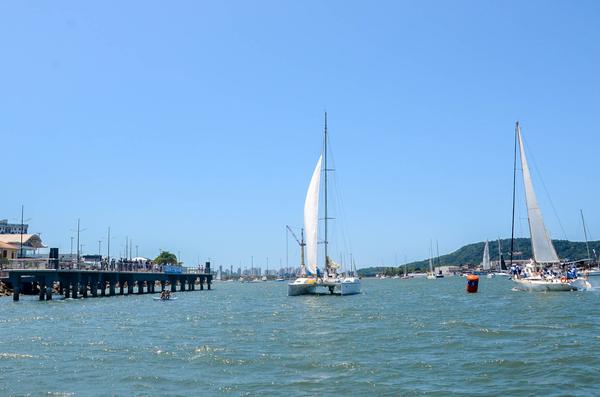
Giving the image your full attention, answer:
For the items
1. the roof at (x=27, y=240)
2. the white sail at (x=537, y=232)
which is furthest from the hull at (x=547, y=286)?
the roof at (x=27, y=240)

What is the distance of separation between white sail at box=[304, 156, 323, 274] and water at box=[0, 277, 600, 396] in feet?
95.7

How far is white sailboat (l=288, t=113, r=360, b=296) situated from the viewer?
71.6 meters

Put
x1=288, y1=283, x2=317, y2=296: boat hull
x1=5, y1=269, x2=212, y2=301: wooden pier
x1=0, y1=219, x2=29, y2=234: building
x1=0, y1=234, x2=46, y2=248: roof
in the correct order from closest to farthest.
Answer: x1=5, y1=269, x2=212, y2=301: wooden pier → x1=288, y1=283, x2=317, y2=296: boat hull → x1=0, y1=234, x2=46, y2=248: roof → x1=0, y1=219, x2=29, y2=234: building

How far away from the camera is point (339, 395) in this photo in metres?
18.9

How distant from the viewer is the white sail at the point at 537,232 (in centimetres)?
6944

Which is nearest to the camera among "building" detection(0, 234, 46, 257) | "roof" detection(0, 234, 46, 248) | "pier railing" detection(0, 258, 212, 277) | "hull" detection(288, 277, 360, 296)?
"hull" detection(288, 277, 360, 296)

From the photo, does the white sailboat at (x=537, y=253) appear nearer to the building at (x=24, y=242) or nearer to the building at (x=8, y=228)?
the building at (x=24, y=242)

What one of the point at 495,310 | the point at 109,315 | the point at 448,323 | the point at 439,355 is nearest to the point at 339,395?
the point at 439,355

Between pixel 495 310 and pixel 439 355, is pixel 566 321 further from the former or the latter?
pixel 439 355

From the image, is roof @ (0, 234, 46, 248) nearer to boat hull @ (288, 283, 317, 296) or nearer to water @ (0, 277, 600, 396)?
boat hull @ (288, 283, 317, 296)

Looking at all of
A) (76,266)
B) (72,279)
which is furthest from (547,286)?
(76,266)

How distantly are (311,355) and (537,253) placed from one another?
5033cm

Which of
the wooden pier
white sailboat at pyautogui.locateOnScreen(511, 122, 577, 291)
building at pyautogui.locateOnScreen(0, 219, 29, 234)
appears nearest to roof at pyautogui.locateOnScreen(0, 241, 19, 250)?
the wooden pier

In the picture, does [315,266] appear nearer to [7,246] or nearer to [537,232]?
[537,232]
